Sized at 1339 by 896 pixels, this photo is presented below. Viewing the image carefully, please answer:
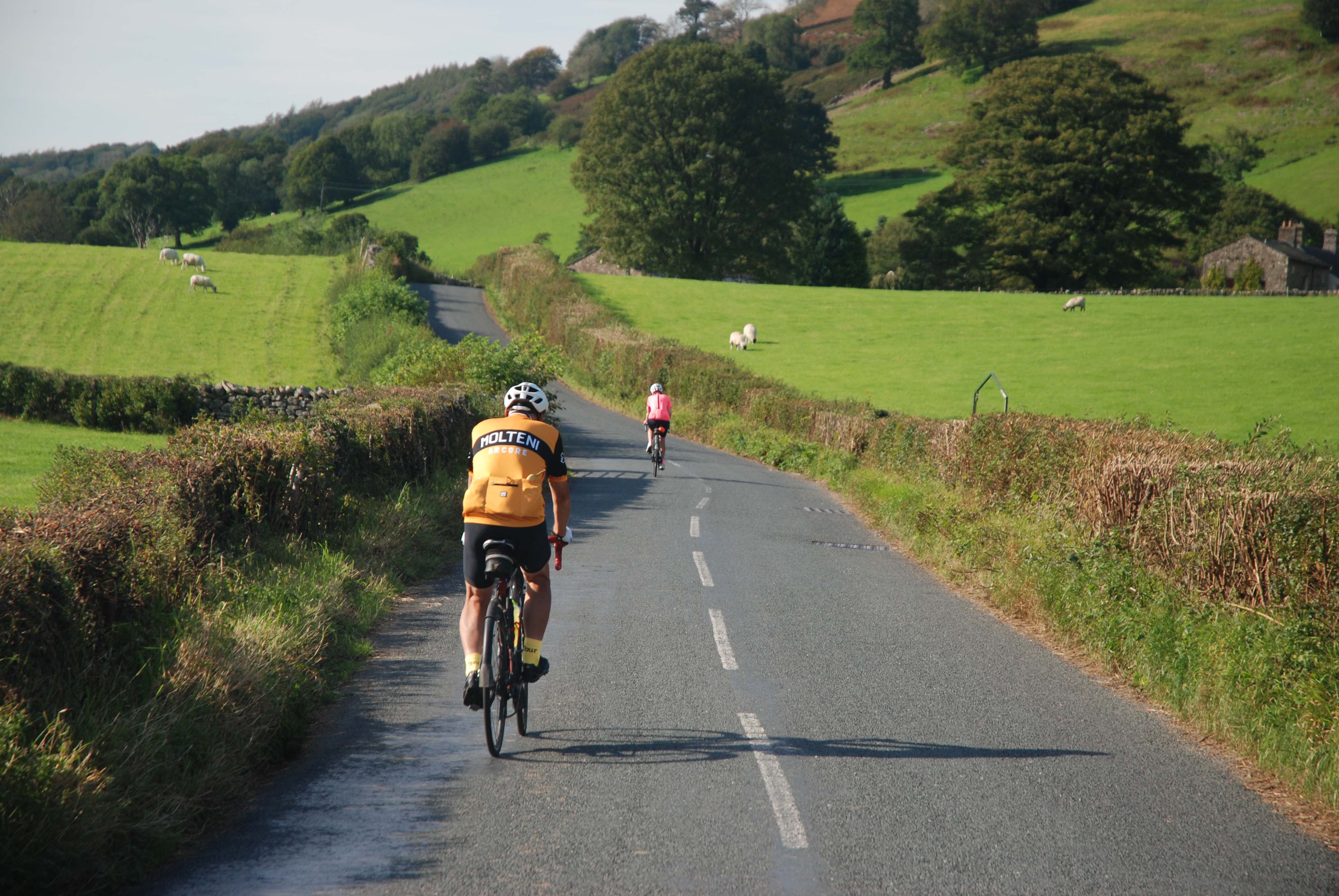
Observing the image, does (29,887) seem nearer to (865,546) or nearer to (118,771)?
(118,771)

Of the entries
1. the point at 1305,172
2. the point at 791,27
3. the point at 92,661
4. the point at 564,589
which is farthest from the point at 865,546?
the point at 791,27

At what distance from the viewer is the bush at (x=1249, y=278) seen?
62.5m

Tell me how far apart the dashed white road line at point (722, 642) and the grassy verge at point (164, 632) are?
3001 mm

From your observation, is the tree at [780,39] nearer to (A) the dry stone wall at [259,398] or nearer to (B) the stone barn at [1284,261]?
(B) the stone barn at [1284,261]

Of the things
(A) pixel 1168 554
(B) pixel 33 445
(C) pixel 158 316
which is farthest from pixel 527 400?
(C) pixel 158 316

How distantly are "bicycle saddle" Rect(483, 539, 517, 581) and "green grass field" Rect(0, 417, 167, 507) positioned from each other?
11.0m

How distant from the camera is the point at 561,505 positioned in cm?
652

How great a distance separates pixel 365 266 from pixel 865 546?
52667 millimetres

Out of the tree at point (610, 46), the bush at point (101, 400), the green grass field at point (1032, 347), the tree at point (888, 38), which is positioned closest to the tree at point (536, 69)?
the tree at point (610, 46)

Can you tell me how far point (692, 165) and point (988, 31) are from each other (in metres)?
73.8

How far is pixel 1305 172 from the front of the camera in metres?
82.8

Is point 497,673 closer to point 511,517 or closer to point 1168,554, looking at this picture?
point 511,517

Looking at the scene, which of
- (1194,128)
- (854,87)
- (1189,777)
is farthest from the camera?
(854,87)

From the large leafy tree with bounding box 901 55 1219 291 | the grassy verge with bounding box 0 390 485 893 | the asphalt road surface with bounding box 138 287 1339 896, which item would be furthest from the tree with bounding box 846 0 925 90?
the asphalt road surface with bounding box 138 287 1339 896
